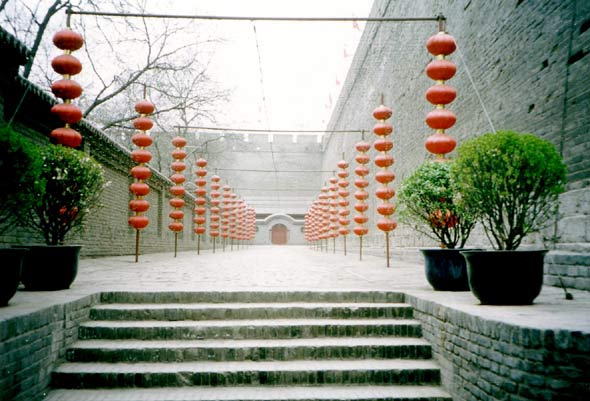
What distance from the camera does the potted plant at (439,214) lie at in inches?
169

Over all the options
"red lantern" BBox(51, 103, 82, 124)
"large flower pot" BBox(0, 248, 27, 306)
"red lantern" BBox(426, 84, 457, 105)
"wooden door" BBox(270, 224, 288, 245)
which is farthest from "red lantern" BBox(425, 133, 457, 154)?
"wooden door" BBox(270, 224, 288, 245)

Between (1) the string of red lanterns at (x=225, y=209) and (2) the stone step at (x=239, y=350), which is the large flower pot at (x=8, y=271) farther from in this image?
(1) the string of red lanterns at (x=225, y=209)

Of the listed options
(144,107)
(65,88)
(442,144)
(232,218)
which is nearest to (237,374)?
(442,144)

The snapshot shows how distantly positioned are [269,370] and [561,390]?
2.05 meters

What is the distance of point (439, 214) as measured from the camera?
14.7 feet

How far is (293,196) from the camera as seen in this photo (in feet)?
143

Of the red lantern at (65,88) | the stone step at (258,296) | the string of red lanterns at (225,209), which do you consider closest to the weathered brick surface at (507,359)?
the stone step at (258,296)

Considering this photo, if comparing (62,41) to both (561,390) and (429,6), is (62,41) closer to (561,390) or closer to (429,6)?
(561,390)

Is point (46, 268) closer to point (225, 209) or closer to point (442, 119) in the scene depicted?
point (442, 119)

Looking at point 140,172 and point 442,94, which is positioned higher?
point 442,94

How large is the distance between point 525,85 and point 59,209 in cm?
605

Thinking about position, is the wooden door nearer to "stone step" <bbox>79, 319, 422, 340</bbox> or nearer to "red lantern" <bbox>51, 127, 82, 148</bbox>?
"red lantern" <bbox>51, 127, 82, 148</bbox>

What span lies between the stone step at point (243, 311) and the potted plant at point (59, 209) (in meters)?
0.65

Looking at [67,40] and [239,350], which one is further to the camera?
[67,40]
